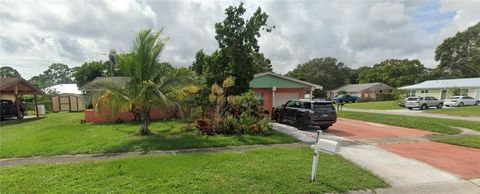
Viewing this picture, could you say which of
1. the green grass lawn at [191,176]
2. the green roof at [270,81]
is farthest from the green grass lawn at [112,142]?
the green roof at [270,81]

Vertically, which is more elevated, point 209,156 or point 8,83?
point 8,83

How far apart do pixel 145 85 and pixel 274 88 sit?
11.5 m

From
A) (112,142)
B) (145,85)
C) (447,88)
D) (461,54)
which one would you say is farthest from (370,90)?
(112,142)

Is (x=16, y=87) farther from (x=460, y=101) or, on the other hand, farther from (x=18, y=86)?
(x=460, y=101)

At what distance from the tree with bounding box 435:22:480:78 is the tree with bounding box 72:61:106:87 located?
209 ft

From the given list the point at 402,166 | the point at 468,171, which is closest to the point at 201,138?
the point at 402,166

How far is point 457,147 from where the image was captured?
10.3 meters

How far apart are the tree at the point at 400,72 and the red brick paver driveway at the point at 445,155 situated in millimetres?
61755

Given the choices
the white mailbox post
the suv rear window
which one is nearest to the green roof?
the suv rear window

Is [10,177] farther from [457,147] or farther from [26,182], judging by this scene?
[457,147]

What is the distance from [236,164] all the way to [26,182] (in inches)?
170

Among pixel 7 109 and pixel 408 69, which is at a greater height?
pixel 408 69

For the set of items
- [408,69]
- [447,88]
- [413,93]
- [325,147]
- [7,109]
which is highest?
[408,69]

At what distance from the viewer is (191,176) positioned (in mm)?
5867
